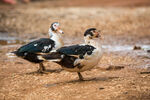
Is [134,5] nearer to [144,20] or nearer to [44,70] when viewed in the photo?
[144,20]

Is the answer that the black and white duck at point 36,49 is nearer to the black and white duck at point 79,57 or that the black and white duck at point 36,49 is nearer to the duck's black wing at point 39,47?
the duck's black wing at point 39,47

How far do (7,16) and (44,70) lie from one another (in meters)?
10.6

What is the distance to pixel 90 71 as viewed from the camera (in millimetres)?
7766

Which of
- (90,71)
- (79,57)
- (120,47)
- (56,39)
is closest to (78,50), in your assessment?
(79,57)

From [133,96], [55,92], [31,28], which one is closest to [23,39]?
[31,28]

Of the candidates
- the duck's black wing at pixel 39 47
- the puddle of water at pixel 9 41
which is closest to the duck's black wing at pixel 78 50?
the duck's black wing at pixel 39 47

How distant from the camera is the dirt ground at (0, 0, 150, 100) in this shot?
19.5ft

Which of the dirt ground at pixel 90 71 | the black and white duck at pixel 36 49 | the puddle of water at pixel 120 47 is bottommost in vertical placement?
the puddle of water at pixel 120 47

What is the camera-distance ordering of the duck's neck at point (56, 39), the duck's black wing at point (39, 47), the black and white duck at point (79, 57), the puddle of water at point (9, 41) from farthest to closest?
the puddle of water at point (9, 41)
the duck's neck at point (56, 39)
the duck's black wing at point (39, 47)
the black and white duck at point (79, 57)

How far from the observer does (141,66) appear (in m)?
7.95

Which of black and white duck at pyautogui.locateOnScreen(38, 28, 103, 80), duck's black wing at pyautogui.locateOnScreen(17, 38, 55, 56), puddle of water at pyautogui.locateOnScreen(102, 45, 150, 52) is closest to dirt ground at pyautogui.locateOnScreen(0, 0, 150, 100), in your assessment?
puddle of water at pyautogui.locateOnScreen(102, 45, 150, 52)

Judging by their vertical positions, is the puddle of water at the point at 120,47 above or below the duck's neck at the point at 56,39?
below

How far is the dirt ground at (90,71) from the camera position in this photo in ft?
19.5

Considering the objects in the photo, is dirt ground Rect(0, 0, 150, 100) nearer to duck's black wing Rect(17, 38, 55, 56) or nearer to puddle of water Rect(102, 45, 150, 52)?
puddle of water Rect(102, 45, 150, 52)
